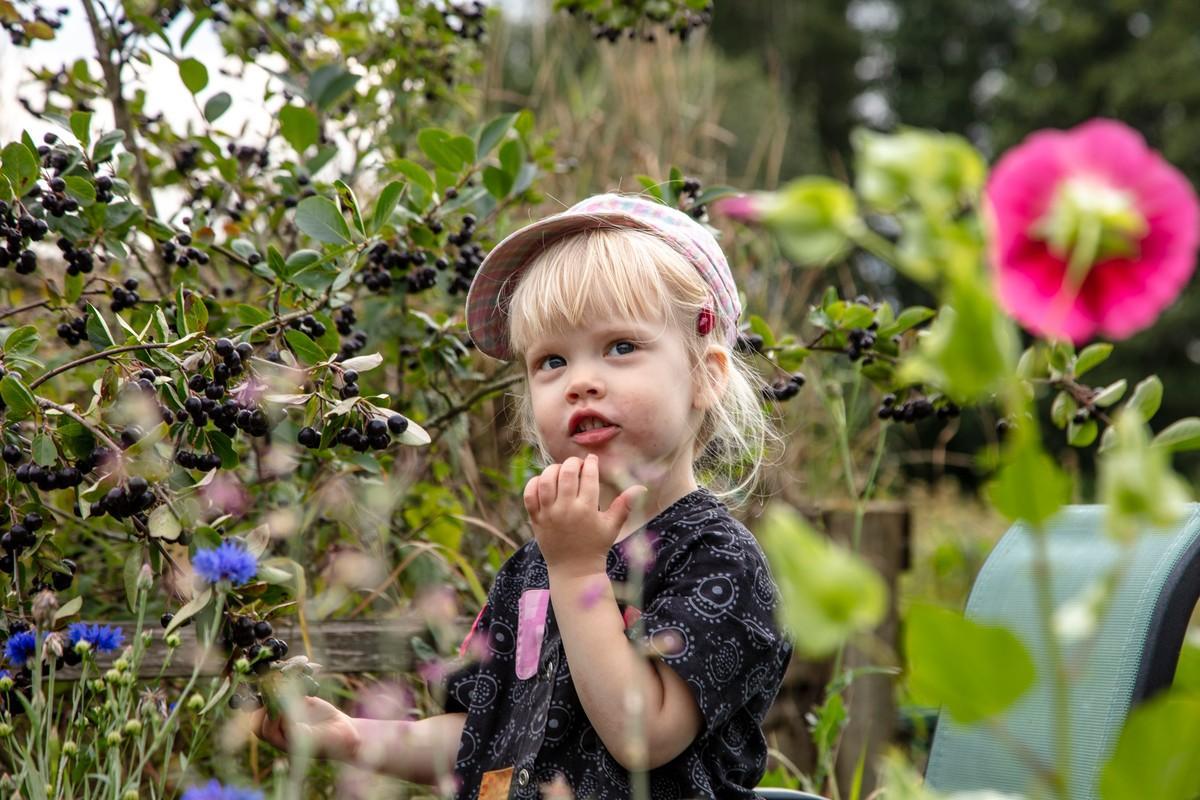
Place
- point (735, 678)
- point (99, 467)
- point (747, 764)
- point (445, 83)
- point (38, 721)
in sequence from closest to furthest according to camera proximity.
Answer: point (38, 721), point (99, 467), point (735, 678), point (747, 764), point (445, 83)

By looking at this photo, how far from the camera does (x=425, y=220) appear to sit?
1.89 meters

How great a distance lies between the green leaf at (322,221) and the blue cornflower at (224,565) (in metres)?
0.54

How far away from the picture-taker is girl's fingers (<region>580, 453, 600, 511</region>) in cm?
135

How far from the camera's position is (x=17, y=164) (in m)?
1.43

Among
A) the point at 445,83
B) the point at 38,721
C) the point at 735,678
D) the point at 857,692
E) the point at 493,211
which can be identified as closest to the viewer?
the point at 38,721

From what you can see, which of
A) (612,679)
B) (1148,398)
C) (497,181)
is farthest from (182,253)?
(1148,398)

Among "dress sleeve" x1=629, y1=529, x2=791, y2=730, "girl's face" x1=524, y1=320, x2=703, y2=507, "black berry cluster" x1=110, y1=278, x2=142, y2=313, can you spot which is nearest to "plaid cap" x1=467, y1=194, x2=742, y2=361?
"girl's face" x1=524, y1=320, x2=703, y2=507

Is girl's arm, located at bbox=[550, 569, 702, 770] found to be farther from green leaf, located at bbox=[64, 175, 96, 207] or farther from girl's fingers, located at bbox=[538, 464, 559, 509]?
green leaf, located at bbox=[64, 175, 96, 207]

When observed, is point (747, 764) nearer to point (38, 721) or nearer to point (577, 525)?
point (577, 525)

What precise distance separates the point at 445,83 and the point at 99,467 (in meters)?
1.52

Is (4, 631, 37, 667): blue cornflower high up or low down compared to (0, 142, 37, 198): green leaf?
down

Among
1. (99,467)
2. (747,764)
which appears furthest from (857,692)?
(99,467)

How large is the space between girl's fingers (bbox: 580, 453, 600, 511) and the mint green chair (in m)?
0.50

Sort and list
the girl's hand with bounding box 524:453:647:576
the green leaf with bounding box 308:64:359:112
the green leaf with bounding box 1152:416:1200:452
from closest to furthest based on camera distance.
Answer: the green leaf with bounding box 1152:416:1200:452, the girl's hand with bounding box 524:453:647:576, the green leaf with bounding box 308:64:359:112
